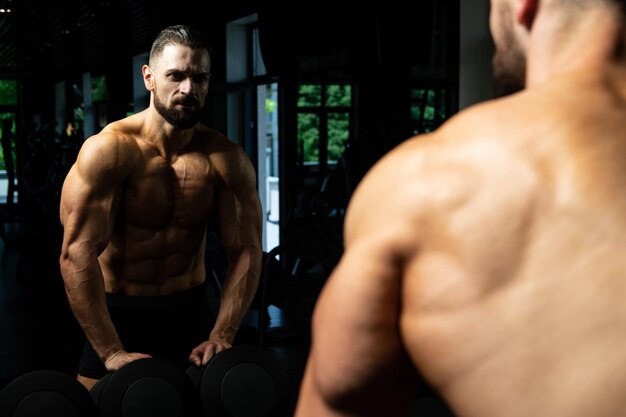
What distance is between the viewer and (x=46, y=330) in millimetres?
4625

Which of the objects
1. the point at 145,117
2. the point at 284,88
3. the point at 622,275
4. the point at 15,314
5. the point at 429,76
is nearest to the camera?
the point at 622,275

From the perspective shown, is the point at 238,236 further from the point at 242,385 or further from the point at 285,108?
the point at 285,108

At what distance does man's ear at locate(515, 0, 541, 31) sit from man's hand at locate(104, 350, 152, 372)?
1.39 metres

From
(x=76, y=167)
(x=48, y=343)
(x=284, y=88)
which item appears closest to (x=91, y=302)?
(x=76, y=167)

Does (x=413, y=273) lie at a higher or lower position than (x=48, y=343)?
higher

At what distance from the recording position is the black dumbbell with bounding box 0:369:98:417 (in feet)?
5.24

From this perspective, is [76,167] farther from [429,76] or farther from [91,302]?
[429,76]

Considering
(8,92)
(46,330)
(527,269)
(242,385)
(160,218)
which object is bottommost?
(46,330)

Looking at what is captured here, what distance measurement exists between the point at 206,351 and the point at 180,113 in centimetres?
57

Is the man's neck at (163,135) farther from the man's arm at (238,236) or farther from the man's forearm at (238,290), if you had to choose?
the man's forearm at (238,290)

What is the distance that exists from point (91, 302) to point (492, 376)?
1.44m

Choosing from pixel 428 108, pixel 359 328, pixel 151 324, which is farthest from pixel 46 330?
pixel 359 328

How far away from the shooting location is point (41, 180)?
26.8 feet

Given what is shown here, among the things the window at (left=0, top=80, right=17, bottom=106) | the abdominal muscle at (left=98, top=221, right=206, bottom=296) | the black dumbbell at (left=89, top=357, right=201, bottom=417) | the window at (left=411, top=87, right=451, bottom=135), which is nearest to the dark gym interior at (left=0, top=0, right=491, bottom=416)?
the window at (left=411, top=87, right=451, bottom=135)
